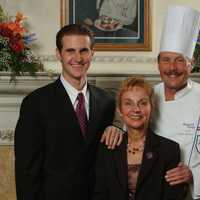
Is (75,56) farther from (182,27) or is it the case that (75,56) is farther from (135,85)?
(182,27)

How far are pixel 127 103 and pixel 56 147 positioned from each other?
0.33 meters

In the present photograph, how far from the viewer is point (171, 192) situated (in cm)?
174

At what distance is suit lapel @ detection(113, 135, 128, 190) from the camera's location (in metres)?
1.73

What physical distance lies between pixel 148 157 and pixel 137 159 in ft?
0.16

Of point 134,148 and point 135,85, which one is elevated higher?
point 135,85

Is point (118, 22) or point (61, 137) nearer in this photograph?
point (61, 137)

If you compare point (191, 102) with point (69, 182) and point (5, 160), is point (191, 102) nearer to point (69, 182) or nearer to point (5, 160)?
point (69, 182)

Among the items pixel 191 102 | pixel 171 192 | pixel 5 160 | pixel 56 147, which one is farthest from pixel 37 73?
pixel 171 192

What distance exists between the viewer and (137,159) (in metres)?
1.77

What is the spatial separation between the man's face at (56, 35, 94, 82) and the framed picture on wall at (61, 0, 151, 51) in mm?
886

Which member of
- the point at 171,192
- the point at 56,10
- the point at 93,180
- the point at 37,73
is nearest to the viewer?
the point at 171,192

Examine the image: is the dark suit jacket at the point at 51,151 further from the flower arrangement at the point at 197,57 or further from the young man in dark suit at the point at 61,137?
the flower arrangement at the point at 197,57

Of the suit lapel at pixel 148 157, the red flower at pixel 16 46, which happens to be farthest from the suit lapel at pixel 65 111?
the red flower at pixel 16 46

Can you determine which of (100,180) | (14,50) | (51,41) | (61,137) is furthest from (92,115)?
(51,41)
